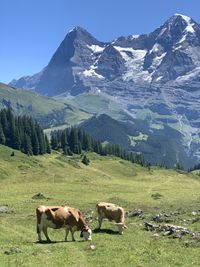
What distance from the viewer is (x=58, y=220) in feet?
132

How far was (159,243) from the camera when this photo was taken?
40.7 m

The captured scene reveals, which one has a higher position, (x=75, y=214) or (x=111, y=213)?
(x=75, y=214)

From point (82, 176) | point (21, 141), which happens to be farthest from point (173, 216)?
point (21, 141)

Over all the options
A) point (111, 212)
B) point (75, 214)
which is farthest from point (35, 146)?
point (75, 214)

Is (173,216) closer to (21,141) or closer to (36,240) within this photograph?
(36,240)

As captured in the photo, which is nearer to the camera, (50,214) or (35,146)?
(50,214)

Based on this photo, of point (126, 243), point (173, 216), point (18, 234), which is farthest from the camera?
point (173, 216)

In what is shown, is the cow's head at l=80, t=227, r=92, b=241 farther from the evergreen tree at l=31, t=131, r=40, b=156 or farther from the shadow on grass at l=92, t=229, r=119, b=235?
the evergreen tree at l=31, t=131, r=40, b=156

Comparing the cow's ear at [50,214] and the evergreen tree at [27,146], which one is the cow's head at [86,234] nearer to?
the cow's ear at [50,214]

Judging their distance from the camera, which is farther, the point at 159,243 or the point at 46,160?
the point at 46,160

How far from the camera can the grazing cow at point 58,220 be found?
40250 mm

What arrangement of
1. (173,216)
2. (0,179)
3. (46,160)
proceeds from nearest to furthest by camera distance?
(173,216) → (0,179) → (46,160)

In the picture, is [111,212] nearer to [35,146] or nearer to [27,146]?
[27,146]

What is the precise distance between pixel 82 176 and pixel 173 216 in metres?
97.2
